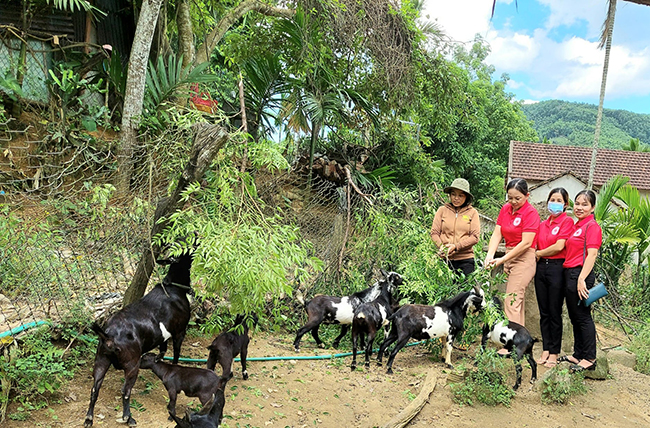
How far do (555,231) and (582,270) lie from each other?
48 cm

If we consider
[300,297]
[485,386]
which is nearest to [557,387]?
[485,386]

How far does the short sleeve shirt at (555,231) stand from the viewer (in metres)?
5.03

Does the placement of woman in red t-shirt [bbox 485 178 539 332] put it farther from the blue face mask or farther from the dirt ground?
the dirt ground

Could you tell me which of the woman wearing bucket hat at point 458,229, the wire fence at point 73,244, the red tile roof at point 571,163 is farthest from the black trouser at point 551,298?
the red tile roof at point 571,163

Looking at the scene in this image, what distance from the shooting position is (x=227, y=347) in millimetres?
4191

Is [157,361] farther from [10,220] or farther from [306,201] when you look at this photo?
[306,201]

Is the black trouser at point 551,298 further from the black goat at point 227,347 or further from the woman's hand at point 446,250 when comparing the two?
the black goat at point 227,347

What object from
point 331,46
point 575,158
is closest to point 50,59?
point 331,46

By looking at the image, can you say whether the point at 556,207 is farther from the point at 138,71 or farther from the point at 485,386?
the point at 138,71

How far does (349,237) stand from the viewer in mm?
6496

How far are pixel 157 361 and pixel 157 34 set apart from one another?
25.6 ft

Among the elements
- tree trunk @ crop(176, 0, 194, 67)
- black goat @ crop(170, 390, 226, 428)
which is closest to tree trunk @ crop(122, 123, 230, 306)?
black goat @ crop(170, 390, 226, 428)

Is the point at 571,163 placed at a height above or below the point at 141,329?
above

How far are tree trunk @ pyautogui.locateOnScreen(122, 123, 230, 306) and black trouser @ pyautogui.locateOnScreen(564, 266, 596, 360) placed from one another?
3.68 meters
